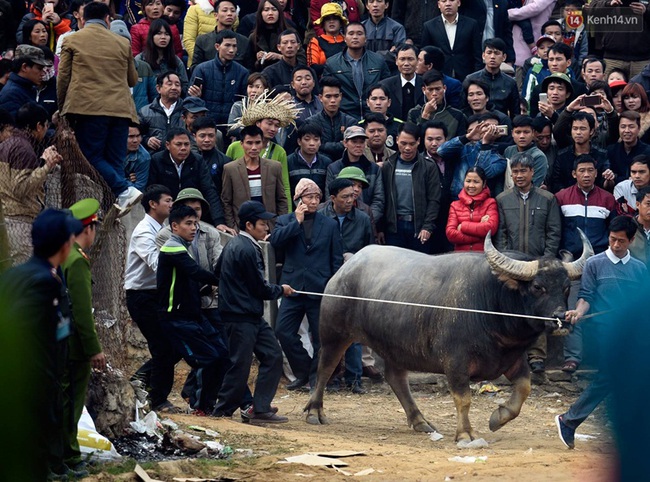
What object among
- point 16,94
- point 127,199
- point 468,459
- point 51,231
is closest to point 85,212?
point 51,231

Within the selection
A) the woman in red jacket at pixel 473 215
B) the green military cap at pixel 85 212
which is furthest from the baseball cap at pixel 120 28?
the green military cap at pixel 85 212

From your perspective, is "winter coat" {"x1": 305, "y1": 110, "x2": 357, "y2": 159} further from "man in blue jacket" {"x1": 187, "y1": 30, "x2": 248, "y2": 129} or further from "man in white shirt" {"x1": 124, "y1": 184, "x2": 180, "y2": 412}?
"man in white shirt" {"x1": 124, "y1": 184, "x2": 180, "y2": 412}

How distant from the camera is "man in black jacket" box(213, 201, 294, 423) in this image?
40.3 feet

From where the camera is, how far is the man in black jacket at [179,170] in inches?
567

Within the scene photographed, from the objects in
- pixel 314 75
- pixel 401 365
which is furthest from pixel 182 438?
pixel 314 75

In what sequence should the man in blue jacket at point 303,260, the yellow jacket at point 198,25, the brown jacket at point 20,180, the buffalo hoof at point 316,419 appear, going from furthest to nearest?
1. the yellow jacket at point 198,25
2. the man in blue jacket at point 303,260
3. the buffalo hoof at point 316,419
4. the brown jacket at point 20,180

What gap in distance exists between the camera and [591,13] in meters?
18.1

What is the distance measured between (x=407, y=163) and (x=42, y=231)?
7.57 metres

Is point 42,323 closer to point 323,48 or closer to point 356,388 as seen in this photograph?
point 356,388

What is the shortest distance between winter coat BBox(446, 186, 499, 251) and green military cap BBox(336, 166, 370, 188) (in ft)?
3.62

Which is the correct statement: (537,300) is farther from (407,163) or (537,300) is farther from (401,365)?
(407,163)

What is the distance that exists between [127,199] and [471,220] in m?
4.53

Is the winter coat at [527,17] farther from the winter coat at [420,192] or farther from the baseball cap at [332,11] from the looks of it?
the winter coat at [420,192]

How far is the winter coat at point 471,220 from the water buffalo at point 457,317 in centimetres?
139
